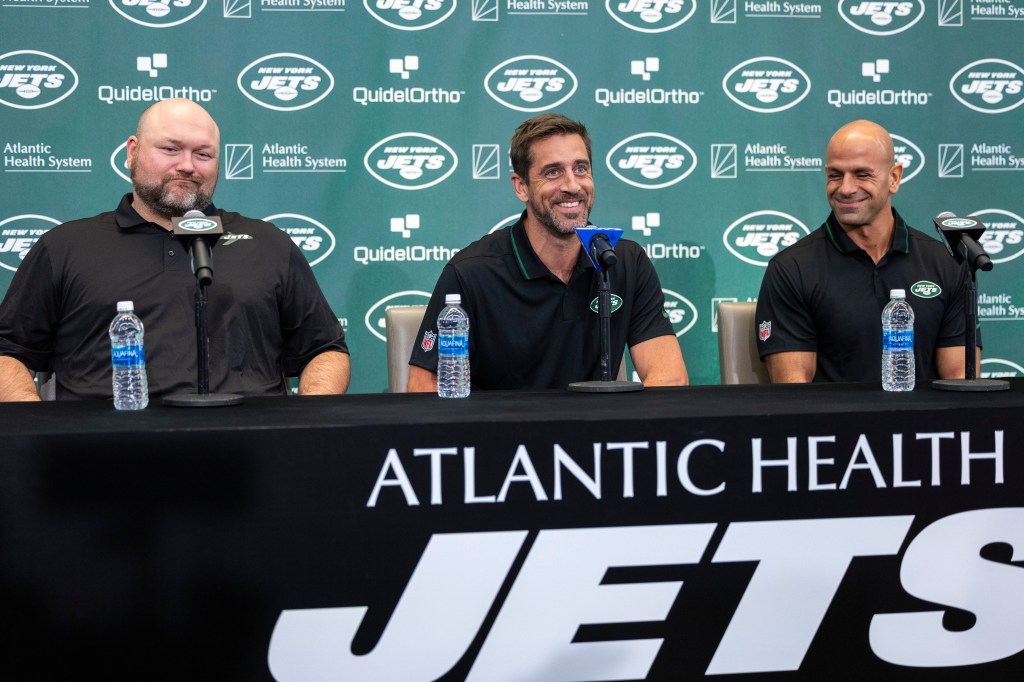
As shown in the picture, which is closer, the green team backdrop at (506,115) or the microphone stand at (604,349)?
the microphone stand at (604,349)

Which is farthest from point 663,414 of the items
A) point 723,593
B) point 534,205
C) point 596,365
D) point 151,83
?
point 151,83

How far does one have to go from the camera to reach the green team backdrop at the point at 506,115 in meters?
3.49

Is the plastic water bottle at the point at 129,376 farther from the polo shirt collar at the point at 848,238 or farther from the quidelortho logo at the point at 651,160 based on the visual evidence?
the polo shirt collar at the point at 848,238

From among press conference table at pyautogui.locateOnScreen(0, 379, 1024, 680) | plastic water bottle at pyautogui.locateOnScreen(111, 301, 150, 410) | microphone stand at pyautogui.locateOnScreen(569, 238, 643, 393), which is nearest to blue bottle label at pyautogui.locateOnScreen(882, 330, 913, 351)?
press conference table at pyautogui.locateOnScreen(0, 379, 1024, 680)

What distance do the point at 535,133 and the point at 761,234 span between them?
1.23 m

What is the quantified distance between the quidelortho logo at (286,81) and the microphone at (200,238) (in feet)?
5.58

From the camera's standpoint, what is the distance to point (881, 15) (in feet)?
12.5

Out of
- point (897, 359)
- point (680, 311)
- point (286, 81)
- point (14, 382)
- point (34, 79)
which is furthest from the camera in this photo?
point (680, 311)

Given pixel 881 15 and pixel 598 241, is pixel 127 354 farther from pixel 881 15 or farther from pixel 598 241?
pixel 881 15

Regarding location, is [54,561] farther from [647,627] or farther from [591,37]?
[591,37]

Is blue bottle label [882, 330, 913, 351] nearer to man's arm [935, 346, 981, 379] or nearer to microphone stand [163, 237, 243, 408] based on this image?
man's arm [935, 346, 981, 379]

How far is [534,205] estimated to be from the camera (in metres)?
2.97

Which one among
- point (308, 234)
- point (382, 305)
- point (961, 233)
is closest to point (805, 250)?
point (961, 233)

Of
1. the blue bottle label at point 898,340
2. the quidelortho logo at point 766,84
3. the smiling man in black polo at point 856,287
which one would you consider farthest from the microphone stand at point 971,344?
the quidelortho logo at point 766,84
